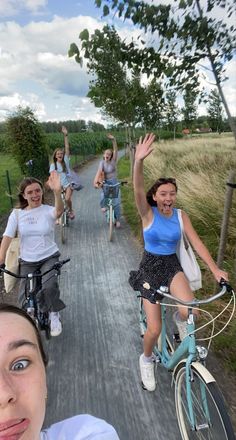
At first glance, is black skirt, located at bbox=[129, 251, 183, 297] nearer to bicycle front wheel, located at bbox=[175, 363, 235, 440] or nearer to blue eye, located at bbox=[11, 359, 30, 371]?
bicycle front wheel, located at bbox=[175, 363, 235, 440]

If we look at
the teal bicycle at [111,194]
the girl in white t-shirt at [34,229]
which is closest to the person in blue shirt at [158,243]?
the girl in white t-shirt at [34,229]

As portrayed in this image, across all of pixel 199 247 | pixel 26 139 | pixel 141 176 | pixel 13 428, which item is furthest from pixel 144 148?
pixel 26 139

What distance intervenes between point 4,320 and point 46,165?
13780 mm

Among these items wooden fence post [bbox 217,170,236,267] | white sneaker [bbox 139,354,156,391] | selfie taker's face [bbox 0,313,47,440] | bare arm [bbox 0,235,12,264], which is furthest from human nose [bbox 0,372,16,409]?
wooden fence post [bbox 217,170,236,267]

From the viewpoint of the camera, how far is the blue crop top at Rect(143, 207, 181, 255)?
328 cm

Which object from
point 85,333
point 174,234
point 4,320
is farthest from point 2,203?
point 4,320

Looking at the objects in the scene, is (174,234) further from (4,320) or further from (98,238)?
(98,238)

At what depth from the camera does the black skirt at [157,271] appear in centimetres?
326

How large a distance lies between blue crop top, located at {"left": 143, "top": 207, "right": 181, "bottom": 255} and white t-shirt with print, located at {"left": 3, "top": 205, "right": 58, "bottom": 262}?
4.35 feet

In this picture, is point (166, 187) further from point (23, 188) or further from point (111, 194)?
point (111, 194)

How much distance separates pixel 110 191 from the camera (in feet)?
27.3

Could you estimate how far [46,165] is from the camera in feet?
47.9

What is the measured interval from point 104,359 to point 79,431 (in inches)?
102

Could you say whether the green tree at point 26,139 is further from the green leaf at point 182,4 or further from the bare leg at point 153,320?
the bare leg at point 153,320
